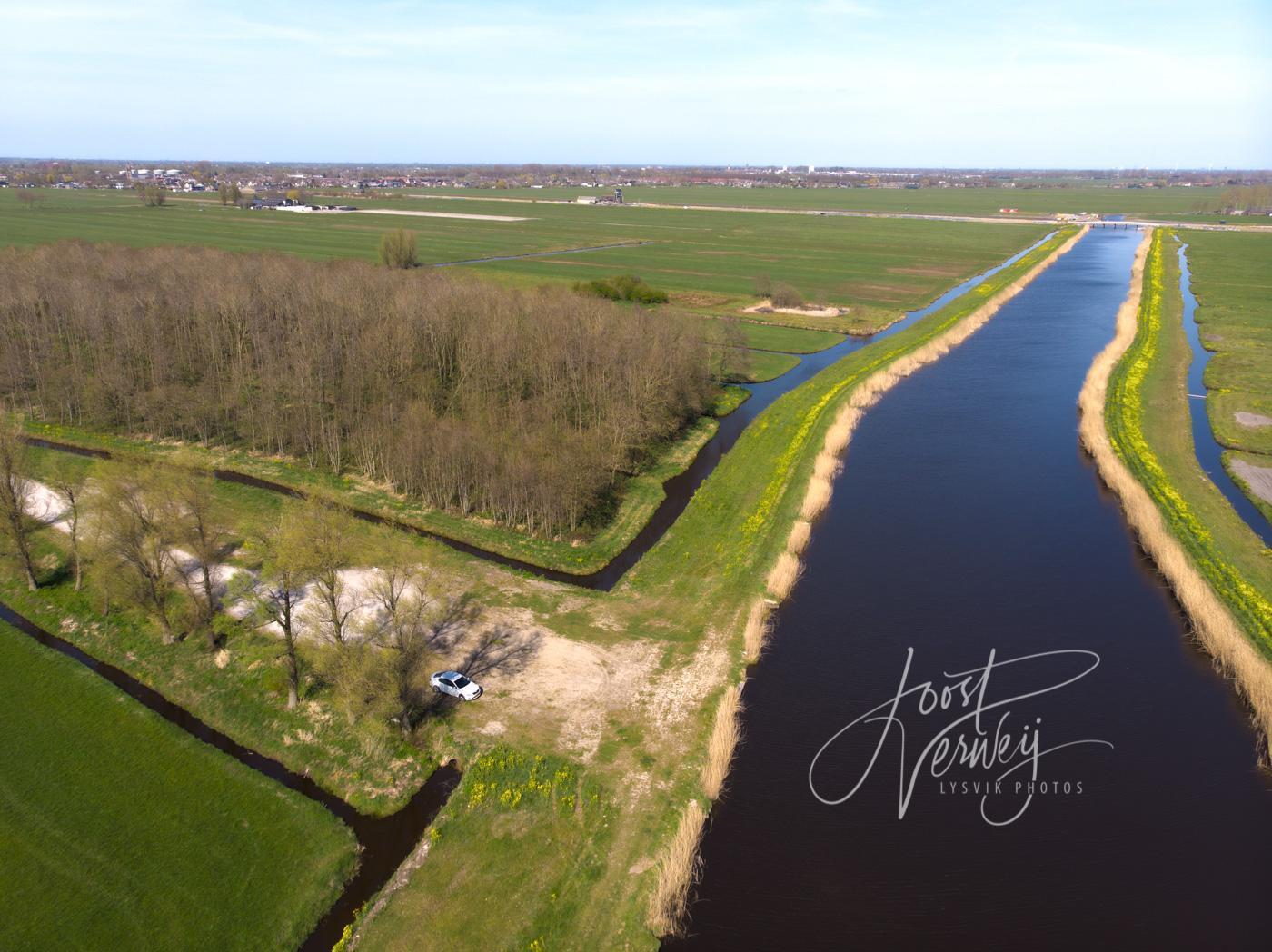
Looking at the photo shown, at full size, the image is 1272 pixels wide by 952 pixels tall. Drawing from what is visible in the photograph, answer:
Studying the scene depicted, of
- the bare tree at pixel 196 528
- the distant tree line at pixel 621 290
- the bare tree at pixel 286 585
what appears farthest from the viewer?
the distant tree line at pixel 621 290

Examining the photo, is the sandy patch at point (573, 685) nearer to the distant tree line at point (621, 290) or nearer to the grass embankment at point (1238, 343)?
the grass embankment at point (1238, 343)

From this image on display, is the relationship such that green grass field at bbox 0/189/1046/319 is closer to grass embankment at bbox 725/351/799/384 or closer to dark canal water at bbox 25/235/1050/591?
grass embankment at bbox 725/351/799/384

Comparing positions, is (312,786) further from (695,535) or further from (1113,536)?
(1113,536)

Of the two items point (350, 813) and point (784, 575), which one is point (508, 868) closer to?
point (350, 813)

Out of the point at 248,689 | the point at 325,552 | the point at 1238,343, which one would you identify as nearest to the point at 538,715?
the point at 325,552

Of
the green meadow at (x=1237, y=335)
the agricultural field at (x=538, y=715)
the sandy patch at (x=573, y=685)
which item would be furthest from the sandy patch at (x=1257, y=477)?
the sandy patch at (x=573, y=685)
